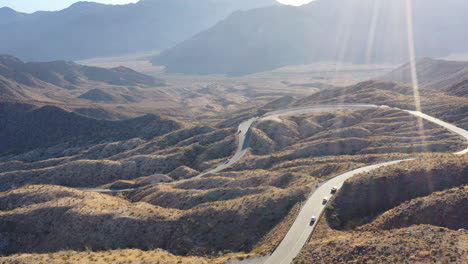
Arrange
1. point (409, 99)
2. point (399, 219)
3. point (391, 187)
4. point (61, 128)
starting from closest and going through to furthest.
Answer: point (399, 219)
point (391, 187)
point (409, 99)
point (61, 128)

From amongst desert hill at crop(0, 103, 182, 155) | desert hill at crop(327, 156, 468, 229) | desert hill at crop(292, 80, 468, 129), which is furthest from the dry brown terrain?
desert hill at crop(0, 103, 182, 155)

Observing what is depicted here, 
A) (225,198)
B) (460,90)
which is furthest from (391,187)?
(460,90)

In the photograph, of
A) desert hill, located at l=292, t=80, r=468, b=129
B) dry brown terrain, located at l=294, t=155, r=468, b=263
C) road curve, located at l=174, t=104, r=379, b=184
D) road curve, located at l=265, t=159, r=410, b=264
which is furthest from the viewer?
desert hill, located at l=292, t=80, r=468, b=129

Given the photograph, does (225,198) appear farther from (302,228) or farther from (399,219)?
(399,219)

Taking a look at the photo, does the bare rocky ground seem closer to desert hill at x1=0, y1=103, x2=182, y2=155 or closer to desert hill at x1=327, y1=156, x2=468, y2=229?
desert hill at x1=327, y1=156, x2=468, y2=229

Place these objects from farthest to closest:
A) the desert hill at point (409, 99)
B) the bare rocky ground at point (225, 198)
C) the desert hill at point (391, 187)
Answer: the desert hill at point (409, 99) → the desert hill at point (391, 187) → the bare rocky ground at point (225, 198)

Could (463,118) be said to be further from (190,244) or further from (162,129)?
(162,129)

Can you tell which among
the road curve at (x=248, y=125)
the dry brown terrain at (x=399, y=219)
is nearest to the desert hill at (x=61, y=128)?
the road curve at (x=248, y=125)

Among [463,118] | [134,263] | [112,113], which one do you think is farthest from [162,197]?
[112,113]

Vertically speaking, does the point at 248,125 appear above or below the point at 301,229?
above

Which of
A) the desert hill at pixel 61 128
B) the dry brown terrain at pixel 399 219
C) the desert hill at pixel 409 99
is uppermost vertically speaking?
the desert hill at pixel 409 99

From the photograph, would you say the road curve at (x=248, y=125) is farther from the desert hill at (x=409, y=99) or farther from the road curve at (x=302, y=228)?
the road curve at (x=302, y=228)

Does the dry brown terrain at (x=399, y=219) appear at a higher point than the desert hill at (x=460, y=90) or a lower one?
lower
